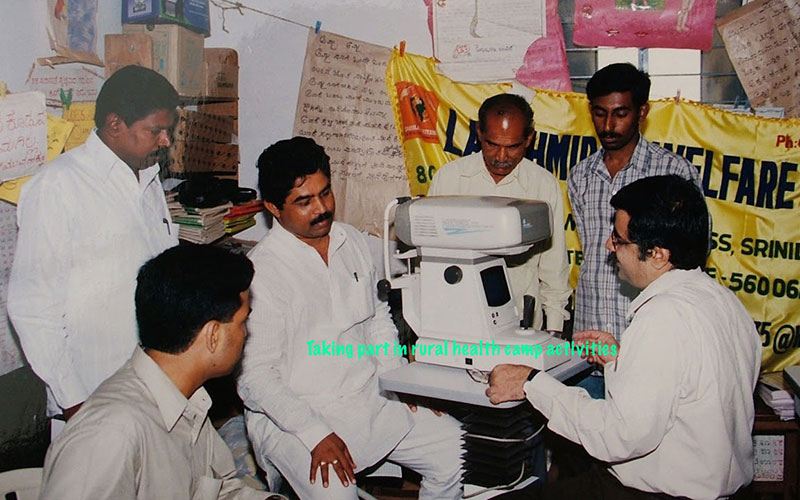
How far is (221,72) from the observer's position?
4000 millimetres

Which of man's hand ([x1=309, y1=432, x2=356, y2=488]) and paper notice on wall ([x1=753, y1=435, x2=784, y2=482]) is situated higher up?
man's hand ([x1=309, y1=432, x2=356, y2=488])

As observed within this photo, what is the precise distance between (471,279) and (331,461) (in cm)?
76

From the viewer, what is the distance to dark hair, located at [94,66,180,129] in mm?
2807

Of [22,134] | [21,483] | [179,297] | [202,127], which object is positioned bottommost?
[21,483]

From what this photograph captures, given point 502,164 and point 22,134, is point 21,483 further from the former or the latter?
point 502,164

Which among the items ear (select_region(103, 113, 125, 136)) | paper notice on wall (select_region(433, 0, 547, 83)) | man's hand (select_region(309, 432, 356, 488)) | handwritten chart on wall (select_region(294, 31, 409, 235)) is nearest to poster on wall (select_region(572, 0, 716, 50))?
paper notice on wall (select_region(433, 0, 547, 83))

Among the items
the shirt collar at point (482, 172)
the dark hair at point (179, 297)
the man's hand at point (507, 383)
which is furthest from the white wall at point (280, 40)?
the dark hair at point (179, 297)

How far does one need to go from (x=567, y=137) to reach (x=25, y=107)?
2.42 metres

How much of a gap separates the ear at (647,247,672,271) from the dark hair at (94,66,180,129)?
6.27 feet

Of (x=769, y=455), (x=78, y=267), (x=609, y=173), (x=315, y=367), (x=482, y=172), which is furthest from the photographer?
(x=769, y=455)

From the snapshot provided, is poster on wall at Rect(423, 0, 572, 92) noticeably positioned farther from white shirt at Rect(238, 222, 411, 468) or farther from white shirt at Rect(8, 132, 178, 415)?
white shirt at Rect(8, 132, 178, 415)

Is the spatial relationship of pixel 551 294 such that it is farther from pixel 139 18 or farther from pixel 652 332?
pixel 139 18

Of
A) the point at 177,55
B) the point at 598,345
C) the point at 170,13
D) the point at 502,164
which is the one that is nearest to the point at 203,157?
the point at 177,55

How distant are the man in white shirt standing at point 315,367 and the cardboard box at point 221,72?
1323mm
